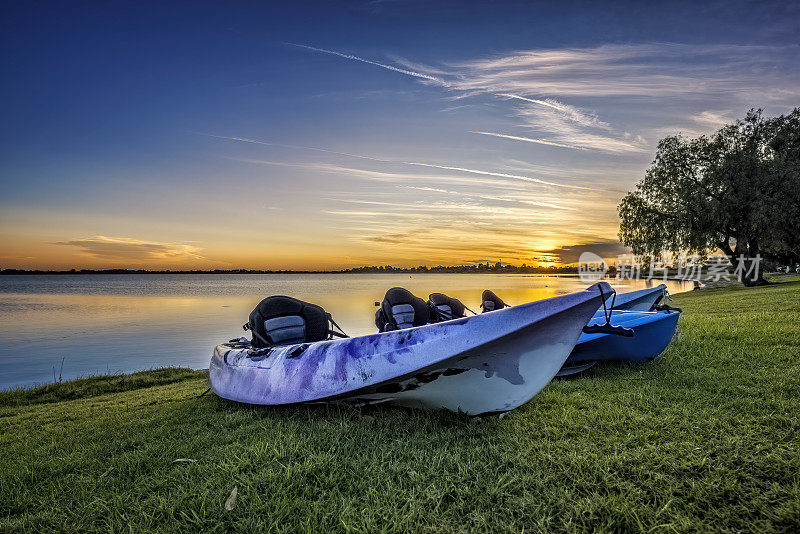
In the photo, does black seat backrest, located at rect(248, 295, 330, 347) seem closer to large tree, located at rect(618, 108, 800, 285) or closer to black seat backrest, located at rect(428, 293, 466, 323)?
black seat backrest, located at rect(428, 293, 466, 323)

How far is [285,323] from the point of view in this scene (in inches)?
216

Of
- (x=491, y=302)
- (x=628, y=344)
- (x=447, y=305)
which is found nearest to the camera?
(x=628, y=344)

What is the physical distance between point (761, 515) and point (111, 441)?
16.7ft

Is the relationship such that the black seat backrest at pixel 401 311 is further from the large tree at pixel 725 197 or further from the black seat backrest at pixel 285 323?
the large tree at pixel 725 197

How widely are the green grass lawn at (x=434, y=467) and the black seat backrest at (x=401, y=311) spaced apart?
147cm

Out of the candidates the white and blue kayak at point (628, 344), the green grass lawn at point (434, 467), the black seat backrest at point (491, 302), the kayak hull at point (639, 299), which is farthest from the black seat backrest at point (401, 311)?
the kayak hull at point (639, 299)

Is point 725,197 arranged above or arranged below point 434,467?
above

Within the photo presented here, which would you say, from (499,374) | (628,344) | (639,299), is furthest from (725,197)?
(499,374)

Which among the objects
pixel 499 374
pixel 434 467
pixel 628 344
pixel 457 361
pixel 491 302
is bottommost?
pixel 434 467

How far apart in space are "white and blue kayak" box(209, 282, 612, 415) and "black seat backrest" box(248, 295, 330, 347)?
3.85ft

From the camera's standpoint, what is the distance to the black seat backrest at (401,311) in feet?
17.8

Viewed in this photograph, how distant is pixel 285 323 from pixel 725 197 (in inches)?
1032

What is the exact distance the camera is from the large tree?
21516 mm

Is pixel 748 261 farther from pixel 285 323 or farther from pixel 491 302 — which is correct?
pixel 285 323
